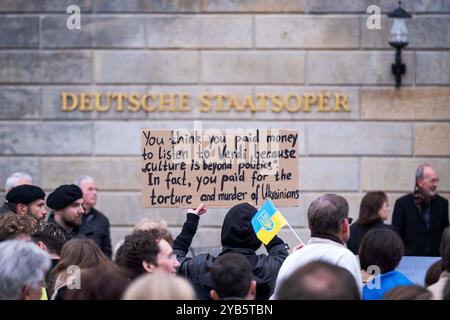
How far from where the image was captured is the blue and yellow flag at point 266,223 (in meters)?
5.92

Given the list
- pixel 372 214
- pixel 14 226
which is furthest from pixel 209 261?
pixel 372 214

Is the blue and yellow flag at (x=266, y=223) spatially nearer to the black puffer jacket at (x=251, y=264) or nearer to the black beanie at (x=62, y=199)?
the black puffer jacket at (x=251, y=264)

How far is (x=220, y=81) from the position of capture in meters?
11.8

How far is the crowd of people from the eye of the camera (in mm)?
3342

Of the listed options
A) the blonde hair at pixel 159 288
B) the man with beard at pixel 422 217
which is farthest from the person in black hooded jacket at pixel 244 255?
the man with beard at pixel 422 217

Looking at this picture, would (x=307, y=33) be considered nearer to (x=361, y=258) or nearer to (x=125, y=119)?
(x=125, y=119)

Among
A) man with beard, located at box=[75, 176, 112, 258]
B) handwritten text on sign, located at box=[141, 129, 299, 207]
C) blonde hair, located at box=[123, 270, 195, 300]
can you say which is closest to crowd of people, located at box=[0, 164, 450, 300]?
blonde hair, located at box=[123, 270, 195, 300]

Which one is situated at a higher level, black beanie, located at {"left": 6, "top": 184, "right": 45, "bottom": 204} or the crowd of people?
black beanie, located at {"left": 6, "top": 184, "right": 45, "bottom": 204}

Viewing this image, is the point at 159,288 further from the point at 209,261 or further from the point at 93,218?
the point at 93,218

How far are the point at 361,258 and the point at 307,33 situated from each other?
648cm

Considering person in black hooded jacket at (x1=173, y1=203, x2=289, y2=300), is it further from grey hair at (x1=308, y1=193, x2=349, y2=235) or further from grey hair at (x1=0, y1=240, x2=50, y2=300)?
grey hair at (x1=0, y1=240, x2=50, y2=300)
